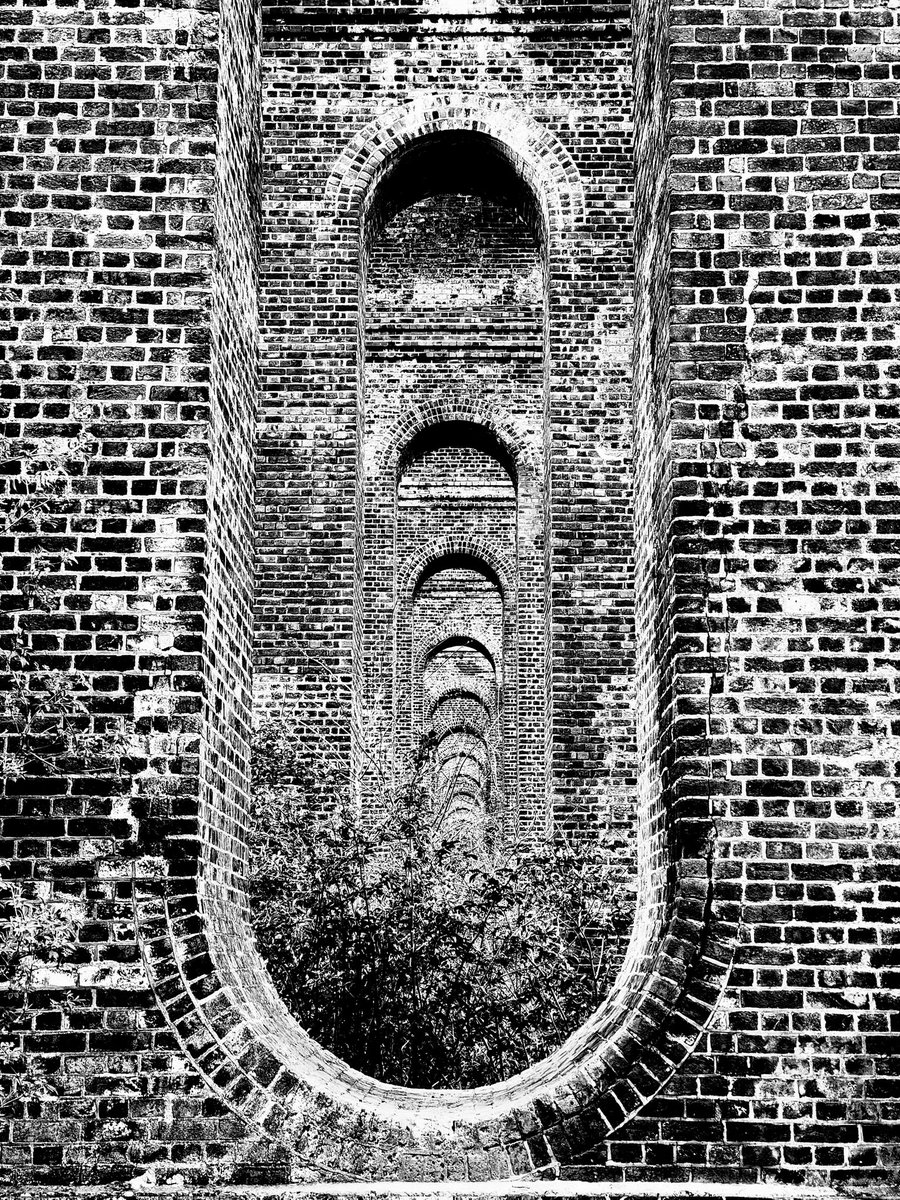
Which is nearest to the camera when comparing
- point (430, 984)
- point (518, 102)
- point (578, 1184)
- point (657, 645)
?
point (578, 1184)

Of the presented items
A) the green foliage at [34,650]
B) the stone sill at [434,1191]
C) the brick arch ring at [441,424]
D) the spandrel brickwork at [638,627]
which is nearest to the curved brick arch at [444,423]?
the brick arch ring at [441,424]

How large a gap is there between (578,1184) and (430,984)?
233cm

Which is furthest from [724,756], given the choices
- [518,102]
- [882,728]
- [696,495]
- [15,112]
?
[518,102]

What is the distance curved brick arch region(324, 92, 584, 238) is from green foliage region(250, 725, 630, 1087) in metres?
5.20

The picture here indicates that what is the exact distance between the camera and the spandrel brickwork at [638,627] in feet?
12.1

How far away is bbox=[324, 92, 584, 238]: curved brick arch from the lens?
9.51m

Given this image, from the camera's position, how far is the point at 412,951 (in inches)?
232

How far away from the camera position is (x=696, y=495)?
4.17 meters

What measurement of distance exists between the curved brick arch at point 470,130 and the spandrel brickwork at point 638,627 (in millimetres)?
4223

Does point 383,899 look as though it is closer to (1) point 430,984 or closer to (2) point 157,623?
(1) point 430,984

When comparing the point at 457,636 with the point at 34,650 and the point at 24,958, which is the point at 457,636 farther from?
the point at 24,958

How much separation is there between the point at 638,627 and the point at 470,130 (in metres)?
5.97

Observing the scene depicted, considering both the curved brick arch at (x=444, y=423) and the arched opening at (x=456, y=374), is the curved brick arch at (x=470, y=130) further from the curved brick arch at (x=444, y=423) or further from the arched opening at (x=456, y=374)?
the curved brick arch at (x=444, y=423)

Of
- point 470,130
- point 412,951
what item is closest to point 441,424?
point 470,130
